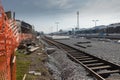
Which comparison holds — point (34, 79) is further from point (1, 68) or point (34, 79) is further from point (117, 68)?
point (1, 68)

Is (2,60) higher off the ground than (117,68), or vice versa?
(2,60)

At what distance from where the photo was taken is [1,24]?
4574 millimetres

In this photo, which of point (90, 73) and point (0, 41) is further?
point (90, 73)

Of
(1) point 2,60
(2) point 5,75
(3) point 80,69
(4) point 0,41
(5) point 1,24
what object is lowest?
(3) point 80,69

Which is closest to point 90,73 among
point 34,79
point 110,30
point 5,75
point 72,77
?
point 72,77

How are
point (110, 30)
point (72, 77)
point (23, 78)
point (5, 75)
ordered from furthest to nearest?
point (110, 30)
point (72, 77)
point (23, 78)
point (5, 75)

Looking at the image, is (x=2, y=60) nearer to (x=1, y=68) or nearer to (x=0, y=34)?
(x=1, y=68)

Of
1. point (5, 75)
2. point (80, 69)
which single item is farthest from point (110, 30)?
point (5, 75)

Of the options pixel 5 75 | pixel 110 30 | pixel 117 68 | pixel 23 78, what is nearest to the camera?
pixel 5 75

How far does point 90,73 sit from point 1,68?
22.4ft

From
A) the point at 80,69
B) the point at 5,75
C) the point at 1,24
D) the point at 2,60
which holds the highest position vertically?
the point at 1,24

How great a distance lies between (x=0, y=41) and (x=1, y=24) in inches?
12.8

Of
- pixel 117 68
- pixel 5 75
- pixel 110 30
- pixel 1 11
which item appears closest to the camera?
pixel 1 11

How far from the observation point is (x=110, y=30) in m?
80.4
